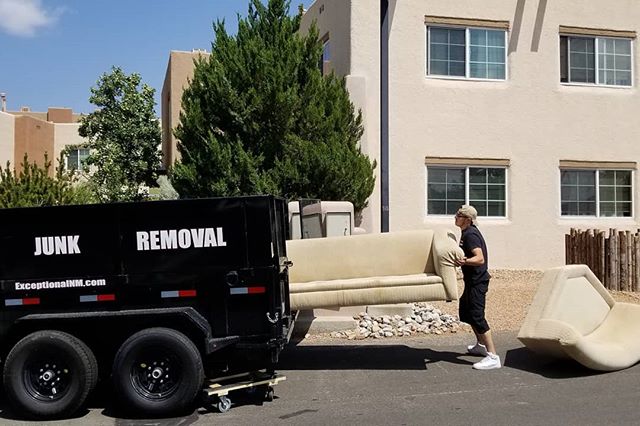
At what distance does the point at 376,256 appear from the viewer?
308 inches

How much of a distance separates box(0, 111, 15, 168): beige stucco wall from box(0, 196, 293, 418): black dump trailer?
32.9 meters

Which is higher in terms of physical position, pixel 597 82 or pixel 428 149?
pixel 597 82

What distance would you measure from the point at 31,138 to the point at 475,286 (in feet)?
118

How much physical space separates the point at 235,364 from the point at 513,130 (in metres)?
9.95

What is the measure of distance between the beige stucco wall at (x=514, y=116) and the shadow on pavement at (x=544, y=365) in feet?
20.9

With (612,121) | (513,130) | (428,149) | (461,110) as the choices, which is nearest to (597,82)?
(612,121)

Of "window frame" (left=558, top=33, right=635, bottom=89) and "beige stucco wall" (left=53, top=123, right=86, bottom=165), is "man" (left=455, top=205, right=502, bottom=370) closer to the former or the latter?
"window frame" (left=558, top=33, right=635, bottom=89)

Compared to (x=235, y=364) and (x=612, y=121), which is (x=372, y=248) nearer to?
(x=235, y=364)

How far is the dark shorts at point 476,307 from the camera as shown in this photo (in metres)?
7.95

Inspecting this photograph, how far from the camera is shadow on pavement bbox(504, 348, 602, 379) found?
25.1 feet

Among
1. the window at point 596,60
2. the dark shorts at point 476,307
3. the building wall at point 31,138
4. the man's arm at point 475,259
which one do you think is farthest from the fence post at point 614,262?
the building wall at point 31,138

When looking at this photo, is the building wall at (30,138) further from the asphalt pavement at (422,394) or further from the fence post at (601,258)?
the asphalt pavement at (422,394)

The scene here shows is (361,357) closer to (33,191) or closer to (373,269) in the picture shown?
(373,269)

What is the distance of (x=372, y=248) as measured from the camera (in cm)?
785
